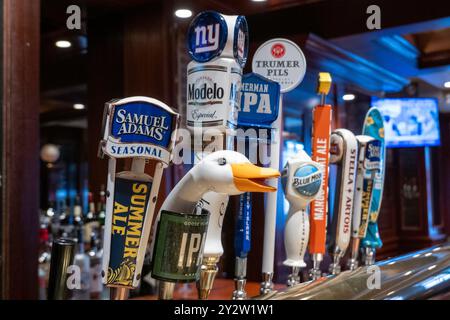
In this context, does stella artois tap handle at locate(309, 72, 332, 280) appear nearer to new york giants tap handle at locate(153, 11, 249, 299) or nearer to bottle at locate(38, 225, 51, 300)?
new york giants tap handle at locate(153, 11, 249, 299)

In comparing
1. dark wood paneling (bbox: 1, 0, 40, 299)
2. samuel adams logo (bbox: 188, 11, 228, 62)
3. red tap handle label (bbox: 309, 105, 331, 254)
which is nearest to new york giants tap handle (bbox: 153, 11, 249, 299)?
samuel adams logo (bbox: 188, 11, 228, 62)

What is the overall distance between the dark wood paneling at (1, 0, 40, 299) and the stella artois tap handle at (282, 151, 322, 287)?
722 millimetres

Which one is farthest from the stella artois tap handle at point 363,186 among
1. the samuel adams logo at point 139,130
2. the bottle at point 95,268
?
the bottle at point 95,268

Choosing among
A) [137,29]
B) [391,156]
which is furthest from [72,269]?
[391,156]

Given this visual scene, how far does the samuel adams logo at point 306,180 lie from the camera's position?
94cm

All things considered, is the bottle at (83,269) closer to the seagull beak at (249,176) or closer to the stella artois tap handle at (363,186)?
the stella artois tap handle at (363,186)

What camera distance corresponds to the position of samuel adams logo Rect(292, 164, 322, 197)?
0.94 m

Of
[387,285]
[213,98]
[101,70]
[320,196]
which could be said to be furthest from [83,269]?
[387,285]

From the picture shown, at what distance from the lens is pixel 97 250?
5.43 feet

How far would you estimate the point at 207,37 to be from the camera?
31.9 inches

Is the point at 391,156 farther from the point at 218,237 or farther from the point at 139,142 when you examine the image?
the point at 139,142

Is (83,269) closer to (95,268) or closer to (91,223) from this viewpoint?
(95,268)
